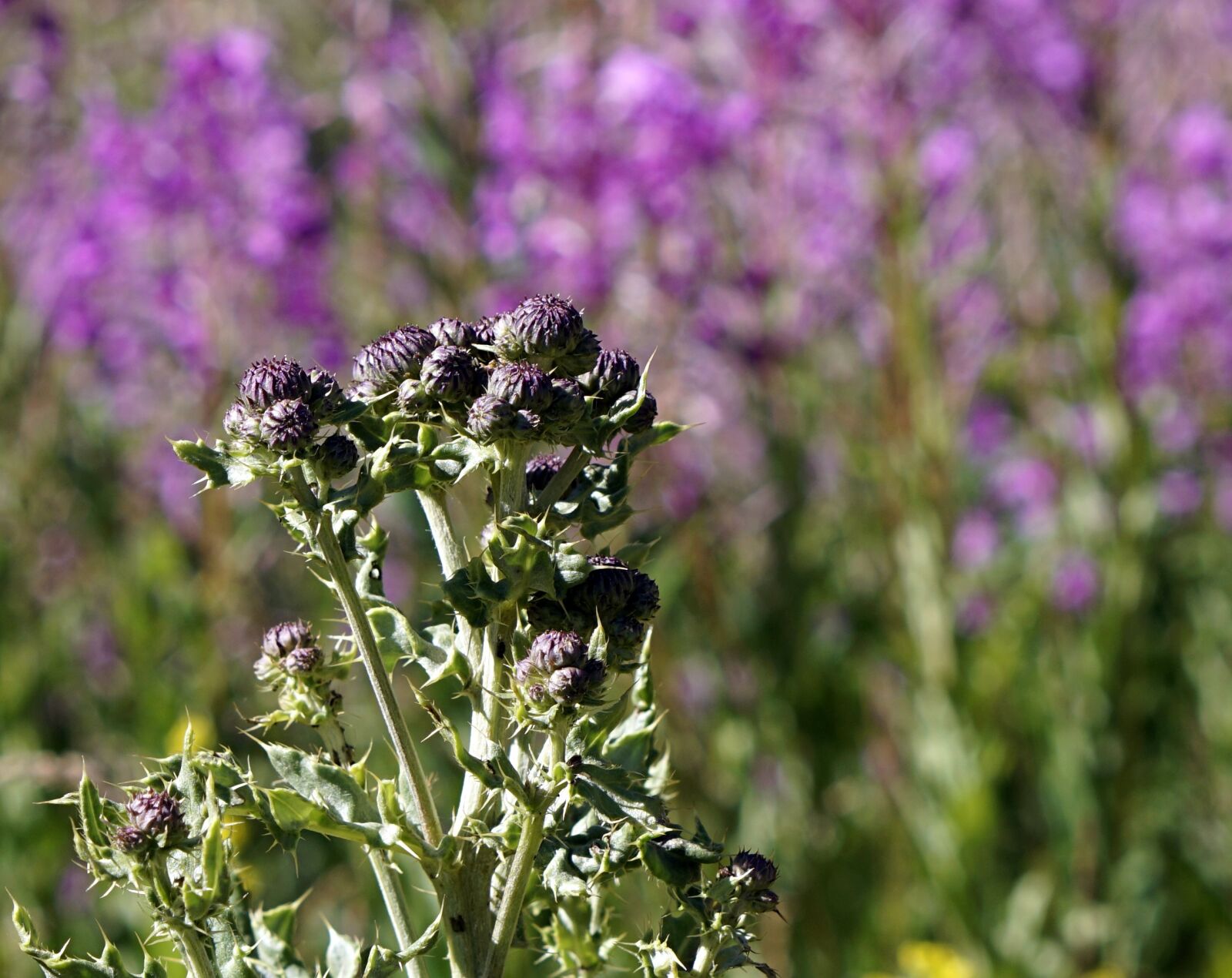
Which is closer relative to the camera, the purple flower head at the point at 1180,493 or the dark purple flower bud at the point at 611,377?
the dark purple flower bud at the point at 611,377

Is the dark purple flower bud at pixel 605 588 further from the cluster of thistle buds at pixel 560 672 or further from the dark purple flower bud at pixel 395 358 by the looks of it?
the dark purple flower bud at pixel 395 358

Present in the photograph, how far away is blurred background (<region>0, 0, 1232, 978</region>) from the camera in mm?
3373

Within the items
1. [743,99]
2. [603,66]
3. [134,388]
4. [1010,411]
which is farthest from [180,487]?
[1010,411]

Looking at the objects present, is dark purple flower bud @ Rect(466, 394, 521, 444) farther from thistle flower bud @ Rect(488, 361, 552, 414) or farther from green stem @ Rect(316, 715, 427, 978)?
green stem @ Rect(316, 715, 427, 978)

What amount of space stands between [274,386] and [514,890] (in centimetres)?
42

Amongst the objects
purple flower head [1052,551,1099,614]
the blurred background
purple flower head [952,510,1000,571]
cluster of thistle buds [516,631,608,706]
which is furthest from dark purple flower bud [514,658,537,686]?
purple flower head [952,510,1000,571]

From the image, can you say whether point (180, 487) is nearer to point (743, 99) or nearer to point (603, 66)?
point (603, 66)

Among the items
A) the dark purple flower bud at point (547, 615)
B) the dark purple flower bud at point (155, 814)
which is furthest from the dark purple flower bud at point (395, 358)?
A: the dark purple flower bud at point (155, 814)

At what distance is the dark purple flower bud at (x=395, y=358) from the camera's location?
1024 millimetres

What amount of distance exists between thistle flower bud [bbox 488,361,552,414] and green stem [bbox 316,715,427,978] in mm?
323

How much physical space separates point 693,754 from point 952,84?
2.14 metres

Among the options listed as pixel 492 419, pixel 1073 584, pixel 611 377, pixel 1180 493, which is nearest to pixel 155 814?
pixel 492 419

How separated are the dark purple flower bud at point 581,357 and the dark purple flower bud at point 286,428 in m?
0.21

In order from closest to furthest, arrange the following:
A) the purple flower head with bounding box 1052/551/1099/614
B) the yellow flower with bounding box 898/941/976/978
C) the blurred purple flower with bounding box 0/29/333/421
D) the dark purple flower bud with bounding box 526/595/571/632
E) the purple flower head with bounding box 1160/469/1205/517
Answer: the dark purple flower bud with bounding box 526/595/571/632 → the yellow flower with bounding box 898/941/976/978 → the blurred purple flower with bounding box 0/29/333/421 → the purple flower head with bounding box 1052/551/1099/614 → the purple flower head with bounding box 1160/469/1205/517
